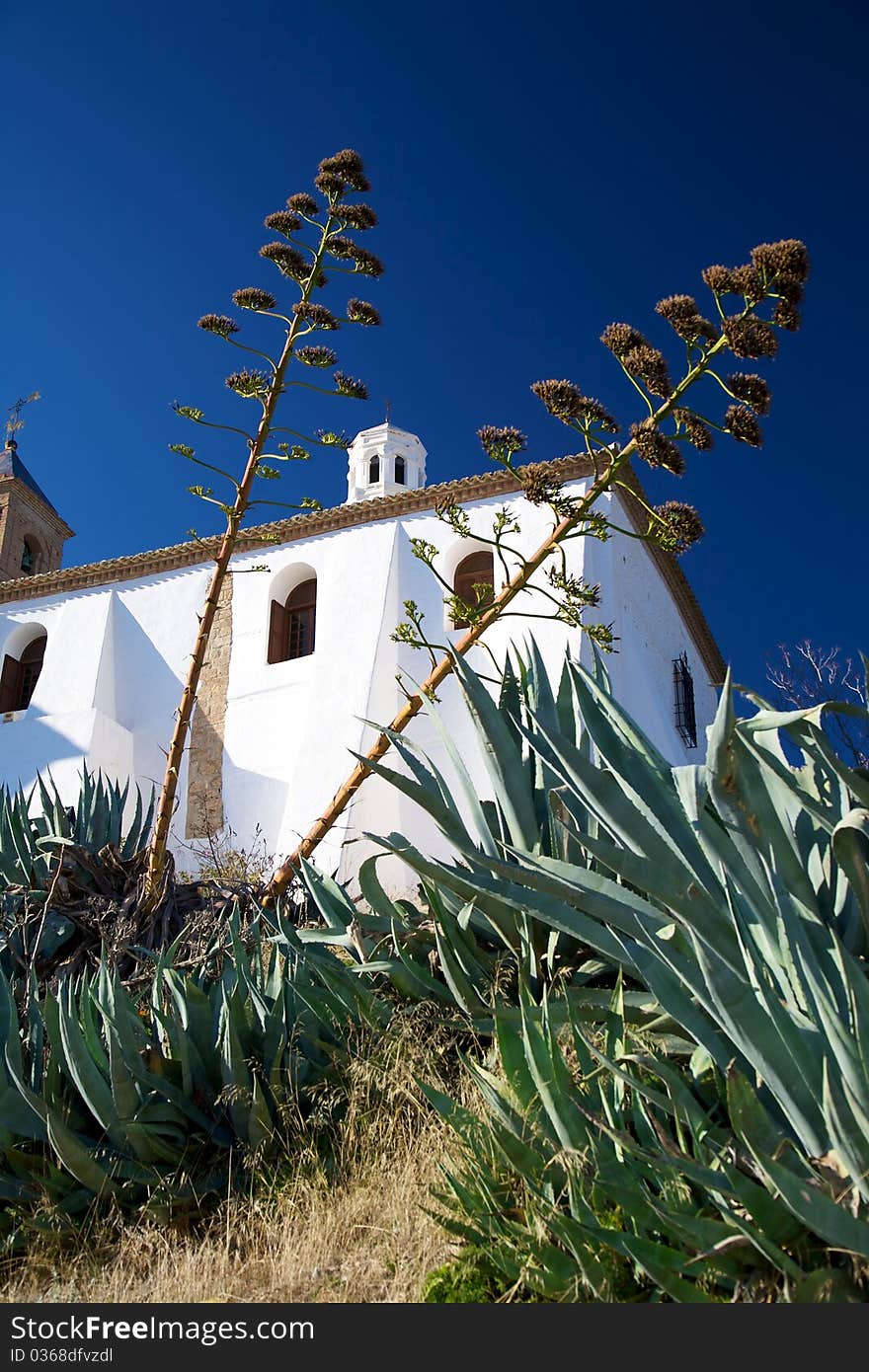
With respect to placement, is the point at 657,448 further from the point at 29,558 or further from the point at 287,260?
the point at 29,558

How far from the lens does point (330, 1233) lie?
2.47 meters

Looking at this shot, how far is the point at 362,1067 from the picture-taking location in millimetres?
2916

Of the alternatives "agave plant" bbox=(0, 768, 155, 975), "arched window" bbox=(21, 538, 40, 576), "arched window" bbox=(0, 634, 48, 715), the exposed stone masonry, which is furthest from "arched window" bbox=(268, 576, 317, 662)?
"agave plant" bbox=(0, 768, 155, 975)

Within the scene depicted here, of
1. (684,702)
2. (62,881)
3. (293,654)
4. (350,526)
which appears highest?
(350,526)

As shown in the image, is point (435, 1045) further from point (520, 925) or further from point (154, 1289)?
point (154, 1289)

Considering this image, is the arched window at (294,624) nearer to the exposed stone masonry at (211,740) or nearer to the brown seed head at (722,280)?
the exposed stone masonry at (211,740)

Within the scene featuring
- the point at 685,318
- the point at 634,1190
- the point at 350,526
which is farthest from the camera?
the point at 350,526

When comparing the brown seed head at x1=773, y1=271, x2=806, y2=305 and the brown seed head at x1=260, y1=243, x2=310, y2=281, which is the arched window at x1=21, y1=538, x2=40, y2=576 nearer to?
the brown seed head at x1=260, y1=243, x2=310, y2=281

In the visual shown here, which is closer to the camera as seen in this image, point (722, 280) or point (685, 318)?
point (722, 280)

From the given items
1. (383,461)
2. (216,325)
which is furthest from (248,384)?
(383,461)

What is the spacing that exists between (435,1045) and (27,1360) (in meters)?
1.27

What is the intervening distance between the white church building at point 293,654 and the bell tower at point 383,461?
4.93m

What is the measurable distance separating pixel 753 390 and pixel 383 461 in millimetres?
17092

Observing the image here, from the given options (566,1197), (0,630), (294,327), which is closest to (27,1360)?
(566,1197)
